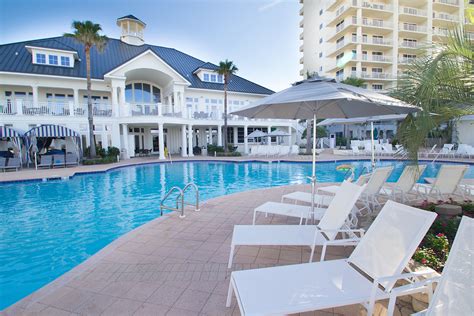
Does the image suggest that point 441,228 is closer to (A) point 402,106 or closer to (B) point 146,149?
(A) point 402,106

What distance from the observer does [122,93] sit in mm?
21578

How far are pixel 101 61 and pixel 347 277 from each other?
27.4 meters

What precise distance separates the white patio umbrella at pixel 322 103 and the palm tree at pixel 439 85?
0.68 feet

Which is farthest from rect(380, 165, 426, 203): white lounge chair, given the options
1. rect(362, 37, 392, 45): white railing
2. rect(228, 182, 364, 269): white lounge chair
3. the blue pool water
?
rect(362, 37, 392, 45): white railing

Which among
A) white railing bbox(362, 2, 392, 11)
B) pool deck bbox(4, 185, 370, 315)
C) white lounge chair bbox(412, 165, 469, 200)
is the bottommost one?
pool deck bbox(4, 185, 370, 315)

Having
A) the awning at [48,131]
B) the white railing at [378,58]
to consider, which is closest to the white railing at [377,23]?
the white railing at [378,58]

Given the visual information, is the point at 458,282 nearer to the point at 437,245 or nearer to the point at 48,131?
the point at 437,245

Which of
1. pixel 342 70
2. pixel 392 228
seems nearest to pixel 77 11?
pixel 392 228

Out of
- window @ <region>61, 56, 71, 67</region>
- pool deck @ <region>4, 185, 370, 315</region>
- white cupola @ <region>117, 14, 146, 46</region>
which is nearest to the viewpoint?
pool deck @ <region>4, 185, 370, 315</region>

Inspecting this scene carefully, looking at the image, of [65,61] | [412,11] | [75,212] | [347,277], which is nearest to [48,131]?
[65,61]

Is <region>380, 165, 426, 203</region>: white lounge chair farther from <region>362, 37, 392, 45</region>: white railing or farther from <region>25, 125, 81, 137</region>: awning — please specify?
<region>362, 37, 392, 45</region>: white railing

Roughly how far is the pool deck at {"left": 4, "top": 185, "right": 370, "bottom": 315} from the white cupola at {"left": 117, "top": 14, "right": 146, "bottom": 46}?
27.9 metres

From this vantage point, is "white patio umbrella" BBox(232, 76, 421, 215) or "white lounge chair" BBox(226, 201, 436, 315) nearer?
"white lounge chair" BBox(226, 201, 436, 315)

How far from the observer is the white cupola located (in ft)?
87.8
